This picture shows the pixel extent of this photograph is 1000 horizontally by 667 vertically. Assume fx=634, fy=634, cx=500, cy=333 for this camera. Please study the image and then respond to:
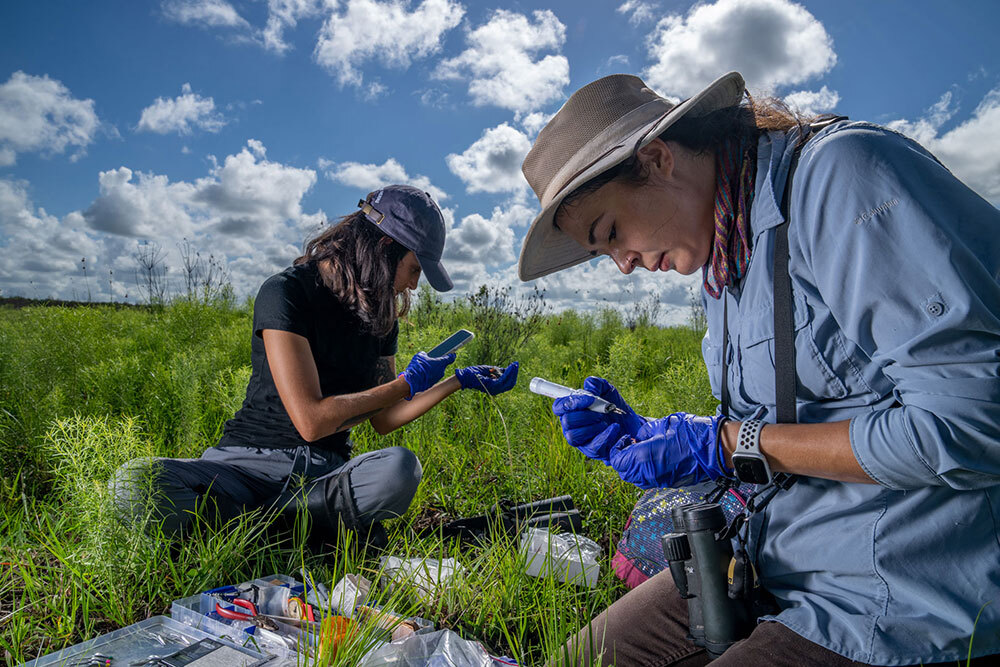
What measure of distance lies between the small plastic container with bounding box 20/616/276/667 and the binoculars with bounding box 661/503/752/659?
3.55ft

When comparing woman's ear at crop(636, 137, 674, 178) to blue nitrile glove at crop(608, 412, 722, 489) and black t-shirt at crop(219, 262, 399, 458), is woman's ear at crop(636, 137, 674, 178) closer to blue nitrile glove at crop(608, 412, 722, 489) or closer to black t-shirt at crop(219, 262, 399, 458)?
blue nitrile glove at crop(608, 412, 722, 489)

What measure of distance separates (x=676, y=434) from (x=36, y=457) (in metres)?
3.85

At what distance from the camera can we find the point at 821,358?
1271 millimetres

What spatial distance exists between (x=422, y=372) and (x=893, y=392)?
2097 mm

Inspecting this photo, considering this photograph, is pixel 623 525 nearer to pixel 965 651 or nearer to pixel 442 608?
pixel 442 608

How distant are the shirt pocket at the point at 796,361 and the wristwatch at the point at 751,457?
93 millimetres

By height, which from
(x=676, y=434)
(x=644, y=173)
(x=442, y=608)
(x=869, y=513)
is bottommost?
(x=442, y=608)

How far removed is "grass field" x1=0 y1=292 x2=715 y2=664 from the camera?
204 centimetres

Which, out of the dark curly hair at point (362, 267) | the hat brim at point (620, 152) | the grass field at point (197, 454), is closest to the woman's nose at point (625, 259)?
the hat brim at point (620, 152)

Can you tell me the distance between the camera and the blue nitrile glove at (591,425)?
5.86ft

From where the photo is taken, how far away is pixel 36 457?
12.2ft

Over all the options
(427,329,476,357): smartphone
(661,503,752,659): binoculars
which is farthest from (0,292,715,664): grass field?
(427,329,476,357): smartphone

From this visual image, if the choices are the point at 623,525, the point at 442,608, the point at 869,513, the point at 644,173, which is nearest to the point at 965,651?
the point at 869,513

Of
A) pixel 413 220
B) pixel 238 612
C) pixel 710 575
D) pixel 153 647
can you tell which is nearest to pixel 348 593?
pixel 238 612
